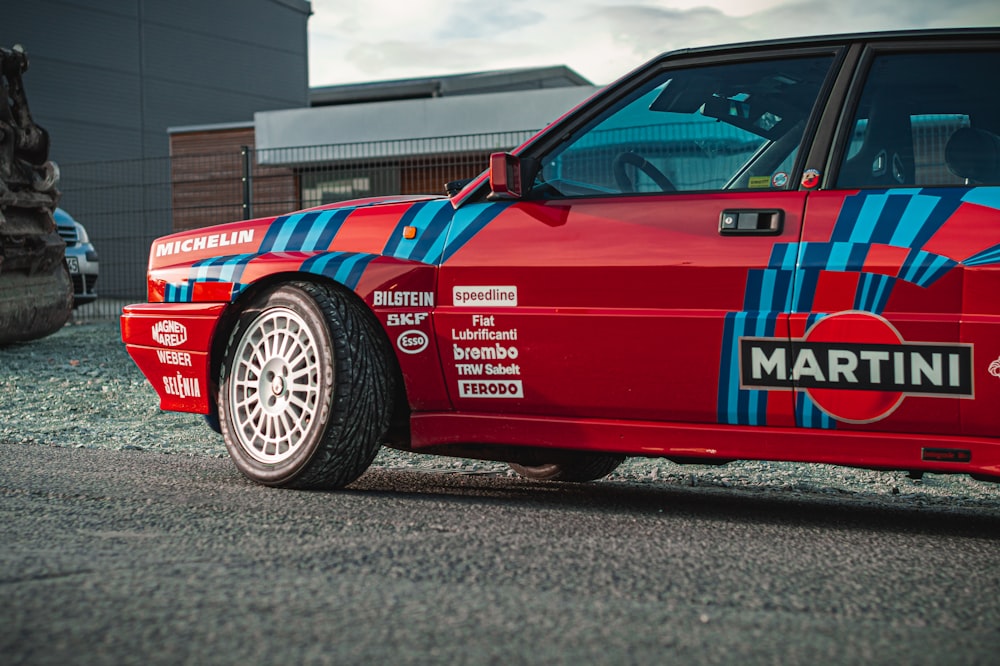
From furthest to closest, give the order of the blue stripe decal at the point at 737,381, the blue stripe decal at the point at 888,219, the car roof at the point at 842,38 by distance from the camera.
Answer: the car roof at the point at 842,38
the blue stripe decal at the point at 737,381
the blue stripe decal at the point at 888,219

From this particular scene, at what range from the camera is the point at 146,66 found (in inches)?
1236

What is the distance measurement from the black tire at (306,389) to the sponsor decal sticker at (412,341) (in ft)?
0.28

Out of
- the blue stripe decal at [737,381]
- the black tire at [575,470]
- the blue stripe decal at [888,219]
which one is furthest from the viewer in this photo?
the black tire at [575,470]

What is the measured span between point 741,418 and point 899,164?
3.09ft

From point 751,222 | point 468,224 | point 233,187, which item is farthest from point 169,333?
point 233,187

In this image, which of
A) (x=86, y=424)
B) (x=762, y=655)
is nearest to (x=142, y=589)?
(x=762, y=655)

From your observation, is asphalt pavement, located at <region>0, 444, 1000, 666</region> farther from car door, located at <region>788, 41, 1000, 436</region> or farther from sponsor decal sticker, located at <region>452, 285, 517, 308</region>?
sponsor decal sticker, located at <region>452, 285, 517, 308</region>

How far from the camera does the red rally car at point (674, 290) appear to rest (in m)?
3.29

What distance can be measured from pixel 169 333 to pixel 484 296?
139cm

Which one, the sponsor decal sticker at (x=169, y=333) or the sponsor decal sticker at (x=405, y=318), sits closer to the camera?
the sponsor decal sticker at (x=405, y=318)

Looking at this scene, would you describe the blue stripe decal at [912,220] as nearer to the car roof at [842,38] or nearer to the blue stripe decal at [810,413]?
the blue stripe decal at [810,413]

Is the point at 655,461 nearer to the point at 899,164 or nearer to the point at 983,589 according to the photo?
the point at 899,164

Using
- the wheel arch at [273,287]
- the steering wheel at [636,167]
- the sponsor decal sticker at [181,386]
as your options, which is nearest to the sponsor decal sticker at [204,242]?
the wheel arch at [273,287]

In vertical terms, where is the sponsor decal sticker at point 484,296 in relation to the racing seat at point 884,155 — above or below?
below
